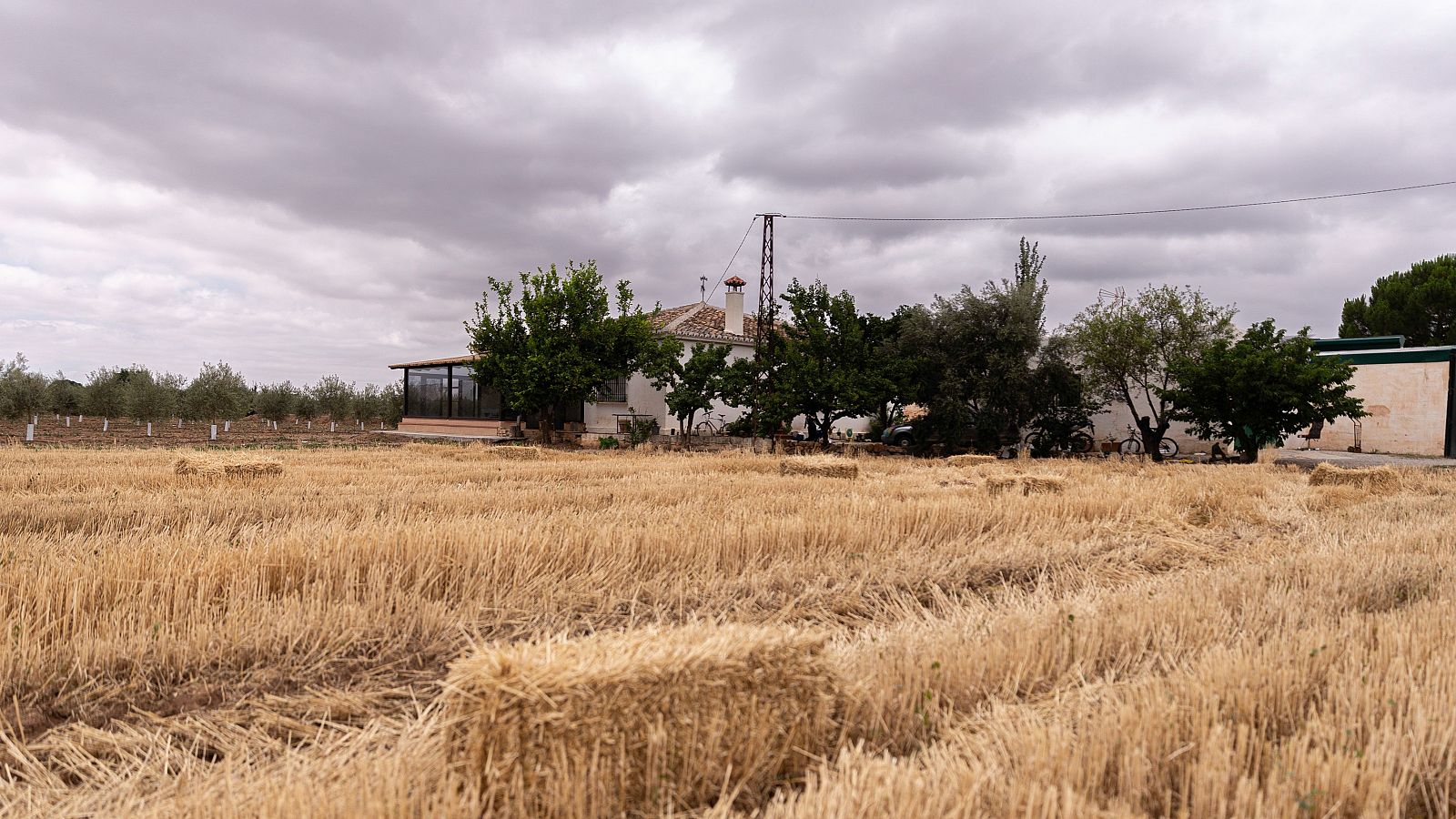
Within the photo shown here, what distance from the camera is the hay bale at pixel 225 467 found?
12.8m

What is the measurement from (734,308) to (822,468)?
26.8 m

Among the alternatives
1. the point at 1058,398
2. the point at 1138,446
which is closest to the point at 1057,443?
the point at 1058,398

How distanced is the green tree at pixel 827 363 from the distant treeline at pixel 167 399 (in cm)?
2454

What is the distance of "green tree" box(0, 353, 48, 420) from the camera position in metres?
37.9

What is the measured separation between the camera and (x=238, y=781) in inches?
119

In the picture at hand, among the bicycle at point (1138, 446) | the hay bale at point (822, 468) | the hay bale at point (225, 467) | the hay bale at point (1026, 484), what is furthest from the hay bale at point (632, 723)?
the bicycle at point (1138, 446)

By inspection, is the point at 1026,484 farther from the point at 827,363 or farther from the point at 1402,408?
the point at 1402,408

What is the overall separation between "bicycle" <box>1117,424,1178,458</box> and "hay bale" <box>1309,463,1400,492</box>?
1322 centimetres

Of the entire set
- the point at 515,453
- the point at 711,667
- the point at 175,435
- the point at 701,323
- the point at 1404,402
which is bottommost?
→ the point at 711,667

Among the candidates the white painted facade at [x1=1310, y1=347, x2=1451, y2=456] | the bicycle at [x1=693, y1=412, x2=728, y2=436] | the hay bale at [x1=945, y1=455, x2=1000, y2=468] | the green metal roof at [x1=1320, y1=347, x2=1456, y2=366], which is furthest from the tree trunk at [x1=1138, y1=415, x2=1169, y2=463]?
the bicycle at [x1=693, y1=412, x2=728, y2=436]

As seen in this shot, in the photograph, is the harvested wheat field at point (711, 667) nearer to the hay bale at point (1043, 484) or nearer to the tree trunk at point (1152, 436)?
the hay bale at point (1043, 484)

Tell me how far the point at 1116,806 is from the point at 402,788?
233 cm

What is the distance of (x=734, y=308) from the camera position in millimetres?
41719

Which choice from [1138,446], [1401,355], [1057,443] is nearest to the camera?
[1057,443]
